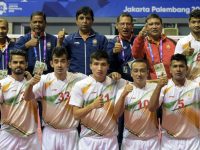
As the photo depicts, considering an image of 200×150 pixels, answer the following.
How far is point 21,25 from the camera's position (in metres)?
13.7

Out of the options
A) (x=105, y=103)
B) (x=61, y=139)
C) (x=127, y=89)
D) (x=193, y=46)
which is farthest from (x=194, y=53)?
(x=61, y=139)

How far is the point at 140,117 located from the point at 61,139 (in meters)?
1.03

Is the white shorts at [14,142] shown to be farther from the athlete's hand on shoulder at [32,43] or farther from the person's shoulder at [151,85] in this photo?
the person's shoulder at [151,85]

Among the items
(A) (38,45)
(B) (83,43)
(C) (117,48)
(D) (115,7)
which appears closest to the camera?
(C) (117,48)

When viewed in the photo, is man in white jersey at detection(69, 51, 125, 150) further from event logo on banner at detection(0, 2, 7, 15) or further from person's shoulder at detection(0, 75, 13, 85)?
event logo on banner at detection(0, 2, 7, 15)

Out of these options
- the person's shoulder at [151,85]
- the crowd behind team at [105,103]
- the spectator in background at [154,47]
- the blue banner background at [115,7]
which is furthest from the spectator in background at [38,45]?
the blue banner background at [115,7]

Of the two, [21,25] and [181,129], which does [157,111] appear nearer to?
[181,129]

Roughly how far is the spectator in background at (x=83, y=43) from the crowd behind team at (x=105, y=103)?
25 centimetres

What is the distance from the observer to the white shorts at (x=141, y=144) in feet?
18.8

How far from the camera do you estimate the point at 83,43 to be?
632 cm

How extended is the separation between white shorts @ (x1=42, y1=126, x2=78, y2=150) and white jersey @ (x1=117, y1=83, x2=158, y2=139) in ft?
2.32

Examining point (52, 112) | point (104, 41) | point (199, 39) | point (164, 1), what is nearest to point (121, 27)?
point (104, 41)

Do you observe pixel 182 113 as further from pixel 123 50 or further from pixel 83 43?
pixel 83 43

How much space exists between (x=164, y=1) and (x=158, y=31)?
312 inches
